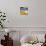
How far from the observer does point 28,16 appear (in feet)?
13.5

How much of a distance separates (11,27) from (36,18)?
2.55 ft

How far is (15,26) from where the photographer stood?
4117 mm

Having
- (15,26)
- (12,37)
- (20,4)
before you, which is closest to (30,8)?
(20,4)

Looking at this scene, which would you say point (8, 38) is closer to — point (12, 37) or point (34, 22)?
point (12, 37)

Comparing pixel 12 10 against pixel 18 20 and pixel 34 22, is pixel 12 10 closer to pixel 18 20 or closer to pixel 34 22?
pixel 18 20

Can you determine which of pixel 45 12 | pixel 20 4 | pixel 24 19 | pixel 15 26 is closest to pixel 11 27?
pixel 15 26

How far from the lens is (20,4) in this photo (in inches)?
161

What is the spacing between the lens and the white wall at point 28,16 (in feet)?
13.5

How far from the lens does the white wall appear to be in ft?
13.5

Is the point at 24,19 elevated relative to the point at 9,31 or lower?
elevated

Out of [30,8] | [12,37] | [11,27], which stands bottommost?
[12,37]

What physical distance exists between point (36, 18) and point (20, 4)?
0.62 m

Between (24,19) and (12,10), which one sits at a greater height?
(12,10)

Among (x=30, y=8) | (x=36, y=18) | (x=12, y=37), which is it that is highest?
(x=30, y=8)
